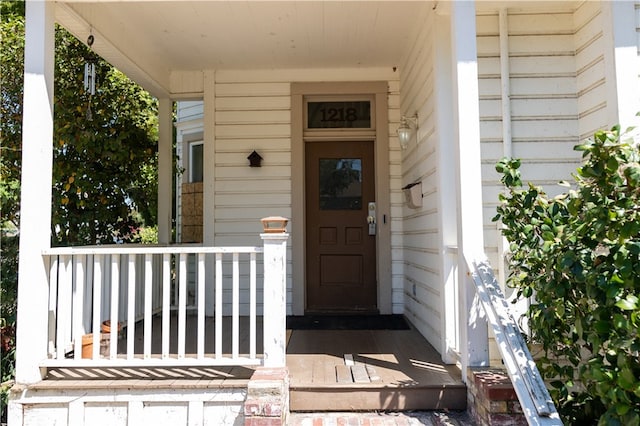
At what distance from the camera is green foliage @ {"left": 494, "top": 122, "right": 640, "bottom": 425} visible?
1.68 metres

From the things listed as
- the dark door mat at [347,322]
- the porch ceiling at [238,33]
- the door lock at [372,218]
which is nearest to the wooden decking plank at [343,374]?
the dark door mat at [347,322]

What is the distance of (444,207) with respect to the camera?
3023 millimetres

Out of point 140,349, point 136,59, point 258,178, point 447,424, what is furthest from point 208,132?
point 447,424

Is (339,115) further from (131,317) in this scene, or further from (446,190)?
(131,317)

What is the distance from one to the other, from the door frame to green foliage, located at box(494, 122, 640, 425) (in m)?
2.34

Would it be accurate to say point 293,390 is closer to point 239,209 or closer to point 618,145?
point 618,145

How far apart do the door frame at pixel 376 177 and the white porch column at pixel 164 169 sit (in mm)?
1349

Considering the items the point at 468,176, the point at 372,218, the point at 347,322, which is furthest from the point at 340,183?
the point at 468,176

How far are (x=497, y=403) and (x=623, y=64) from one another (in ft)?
6.95

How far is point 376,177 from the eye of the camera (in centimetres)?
457

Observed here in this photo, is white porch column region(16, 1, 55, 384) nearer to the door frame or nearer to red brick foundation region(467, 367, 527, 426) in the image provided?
the door frame

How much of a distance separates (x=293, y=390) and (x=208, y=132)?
2999 millimetres

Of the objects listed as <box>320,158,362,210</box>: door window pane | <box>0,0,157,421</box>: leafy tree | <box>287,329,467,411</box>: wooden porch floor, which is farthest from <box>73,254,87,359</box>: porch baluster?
<box>320,158,362,210</box>: door window pane

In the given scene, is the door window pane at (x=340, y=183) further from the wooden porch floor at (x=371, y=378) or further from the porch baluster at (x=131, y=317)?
the porch baluster at (x=131, y=317)
